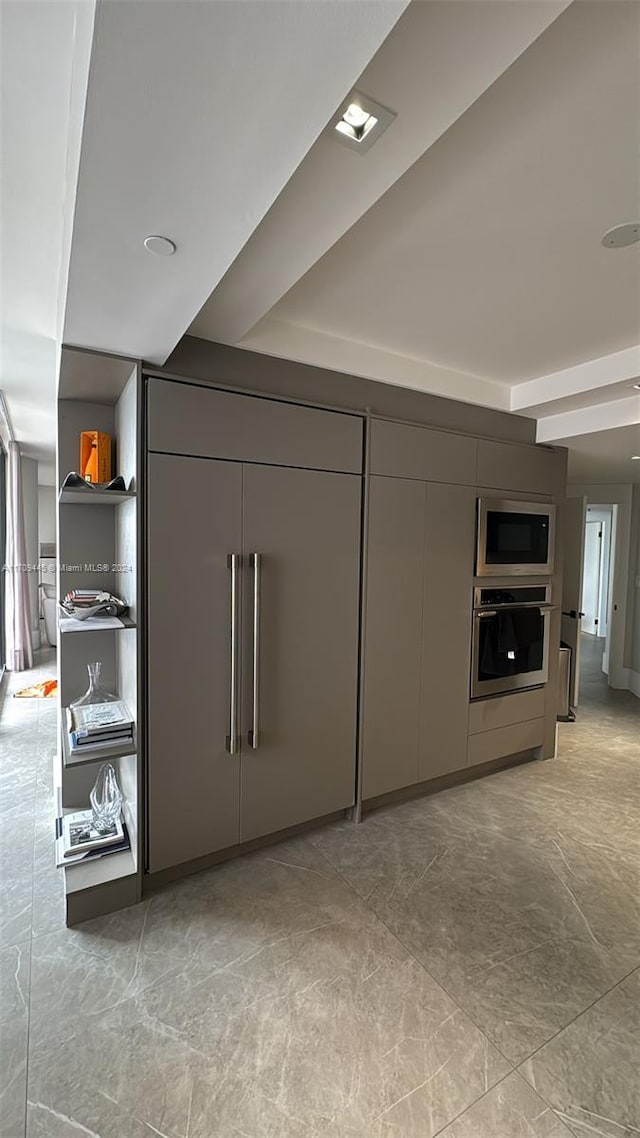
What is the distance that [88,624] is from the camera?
2.02 meters

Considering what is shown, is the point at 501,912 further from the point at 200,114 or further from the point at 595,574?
the point at 595,574

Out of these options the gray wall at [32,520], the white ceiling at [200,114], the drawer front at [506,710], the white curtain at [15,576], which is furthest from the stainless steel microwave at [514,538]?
the gray wall at [32,520]

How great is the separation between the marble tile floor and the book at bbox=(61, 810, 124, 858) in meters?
0.26

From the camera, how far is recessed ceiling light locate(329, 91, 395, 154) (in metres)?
1.00

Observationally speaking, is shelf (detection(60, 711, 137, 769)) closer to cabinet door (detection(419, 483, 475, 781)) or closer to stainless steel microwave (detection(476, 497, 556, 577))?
cabinet door (detection(419, 483, 475, 781))

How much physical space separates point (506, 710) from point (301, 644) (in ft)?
5.85

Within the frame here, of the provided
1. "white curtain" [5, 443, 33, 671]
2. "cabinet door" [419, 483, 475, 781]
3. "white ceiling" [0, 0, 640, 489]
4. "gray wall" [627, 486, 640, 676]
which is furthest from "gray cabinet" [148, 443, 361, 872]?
"white curtain" [5, 443, 33, 671]

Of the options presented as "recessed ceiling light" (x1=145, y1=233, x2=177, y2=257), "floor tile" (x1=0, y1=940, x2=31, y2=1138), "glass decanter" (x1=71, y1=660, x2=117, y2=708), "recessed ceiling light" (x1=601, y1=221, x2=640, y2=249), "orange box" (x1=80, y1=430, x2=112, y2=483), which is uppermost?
"recessed ceiling light" (x1=601, y1=221, x2=640, y2=249)

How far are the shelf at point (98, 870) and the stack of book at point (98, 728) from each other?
0.55 meters

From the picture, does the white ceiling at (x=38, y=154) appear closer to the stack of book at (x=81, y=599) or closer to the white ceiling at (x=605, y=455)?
the stack of book at (x=81, y=599)

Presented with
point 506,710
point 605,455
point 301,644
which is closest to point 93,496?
point 301,644

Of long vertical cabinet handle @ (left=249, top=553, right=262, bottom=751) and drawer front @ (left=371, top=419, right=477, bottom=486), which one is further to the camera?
drawer front @ (left=371, top=419, right=477, bottom=486)

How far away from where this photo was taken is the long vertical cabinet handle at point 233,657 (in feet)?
7.45

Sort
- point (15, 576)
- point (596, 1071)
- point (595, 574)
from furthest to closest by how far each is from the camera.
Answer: point (595, 574) < point (15, 576) < point (596, 1071)
